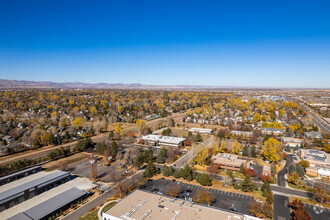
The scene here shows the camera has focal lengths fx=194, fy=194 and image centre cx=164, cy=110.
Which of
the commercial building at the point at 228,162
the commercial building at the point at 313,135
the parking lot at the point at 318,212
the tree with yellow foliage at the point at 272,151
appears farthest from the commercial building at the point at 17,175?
the commercial building at the point at 313,135

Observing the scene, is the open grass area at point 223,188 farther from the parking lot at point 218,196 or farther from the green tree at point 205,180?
the parking lot at point 218,196

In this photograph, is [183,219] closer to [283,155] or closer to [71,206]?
[71,206]

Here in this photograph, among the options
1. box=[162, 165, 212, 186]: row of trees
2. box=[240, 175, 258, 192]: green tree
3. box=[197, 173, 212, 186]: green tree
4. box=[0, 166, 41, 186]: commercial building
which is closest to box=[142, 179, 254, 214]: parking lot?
box=[197, 173, 212, 186]: green tree

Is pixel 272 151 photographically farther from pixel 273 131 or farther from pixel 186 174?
pixel 273 131

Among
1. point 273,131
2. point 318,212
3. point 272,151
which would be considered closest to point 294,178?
point 318,212

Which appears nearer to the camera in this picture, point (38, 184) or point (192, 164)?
point (38, 184)

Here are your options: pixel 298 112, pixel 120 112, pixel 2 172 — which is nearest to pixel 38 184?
pixel 2 172
